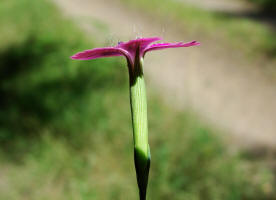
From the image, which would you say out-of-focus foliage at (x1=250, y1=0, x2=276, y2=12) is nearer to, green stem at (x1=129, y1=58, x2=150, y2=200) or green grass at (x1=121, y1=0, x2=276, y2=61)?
green grass at (x1=121, y1=0, x2=276, y2=61)

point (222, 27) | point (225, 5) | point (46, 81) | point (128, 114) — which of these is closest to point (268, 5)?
point (225, 5)

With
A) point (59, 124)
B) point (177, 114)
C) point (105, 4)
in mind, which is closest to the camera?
point (59, 124)

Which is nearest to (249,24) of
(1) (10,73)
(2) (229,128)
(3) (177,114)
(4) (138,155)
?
(2) (229,128)

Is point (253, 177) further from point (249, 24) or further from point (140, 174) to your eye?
point (249, 24)

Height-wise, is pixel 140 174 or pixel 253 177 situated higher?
pixel 140 174

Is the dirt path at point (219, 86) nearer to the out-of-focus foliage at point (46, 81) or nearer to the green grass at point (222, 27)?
the green grass at point (222, 27)

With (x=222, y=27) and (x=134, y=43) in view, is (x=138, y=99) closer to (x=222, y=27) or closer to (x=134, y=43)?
(x=134, y=43)
